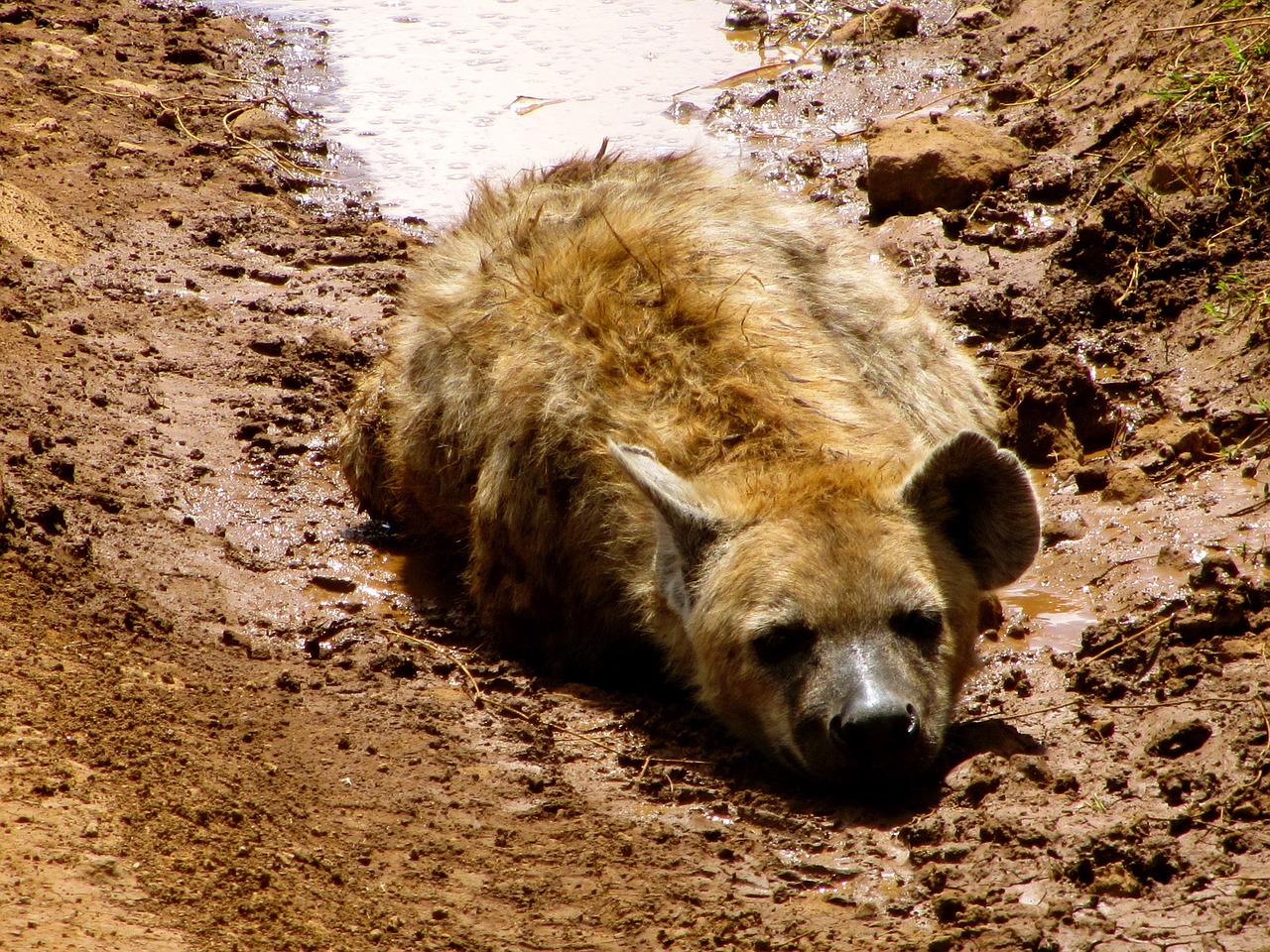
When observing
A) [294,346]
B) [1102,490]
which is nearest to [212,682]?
[294,346]

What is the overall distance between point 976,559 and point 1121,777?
695 mm

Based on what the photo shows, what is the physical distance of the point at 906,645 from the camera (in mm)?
3316

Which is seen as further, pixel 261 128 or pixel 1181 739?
pixel 261 128

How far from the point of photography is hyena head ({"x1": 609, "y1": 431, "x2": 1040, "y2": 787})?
127 inches

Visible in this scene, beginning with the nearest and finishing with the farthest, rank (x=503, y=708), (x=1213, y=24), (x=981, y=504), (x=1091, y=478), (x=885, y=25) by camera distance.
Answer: (x=981, y=504), (x=503, y=708), (x=1091, y=478), (x=1213, y=24), (x=885, y=25)

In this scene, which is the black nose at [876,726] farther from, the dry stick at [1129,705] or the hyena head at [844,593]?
the dry stick at [1129,705]

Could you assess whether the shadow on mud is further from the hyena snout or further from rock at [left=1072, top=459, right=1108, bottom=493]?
rock at [left=1072, top=459, right=1108, bottom=493]

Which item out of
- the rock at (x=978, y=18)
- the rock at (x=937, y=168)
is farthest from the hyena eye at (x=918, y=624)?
the rock at (x=978, y=18)

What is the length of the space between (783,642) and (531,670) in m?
1.09

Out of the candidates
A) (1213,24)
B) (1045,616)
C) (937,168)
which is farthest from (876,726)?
(1213,24)

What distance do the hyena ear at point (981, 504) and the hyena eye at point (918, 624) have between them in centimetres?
25

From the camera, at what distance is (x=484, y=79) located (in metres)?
8.58

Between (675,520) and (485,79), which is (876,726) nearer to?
(675,520)

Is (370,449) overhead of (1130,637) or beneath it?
beneath
